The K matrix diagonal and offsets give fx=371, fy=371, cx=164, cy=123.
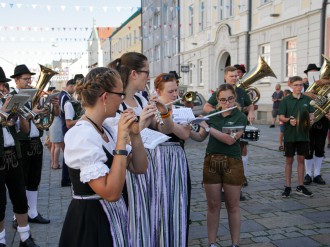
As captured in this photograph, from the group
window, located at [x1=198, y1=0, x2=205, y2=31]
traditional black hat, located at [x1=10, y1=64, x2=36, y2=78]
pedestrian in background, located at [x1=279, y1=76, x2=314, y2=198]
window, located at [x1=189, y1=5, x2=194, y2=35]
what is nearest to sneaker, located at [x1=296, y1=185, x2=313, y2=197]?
pedestrian in background, located at [x1=279, y1=76, x2=314, y2=198]

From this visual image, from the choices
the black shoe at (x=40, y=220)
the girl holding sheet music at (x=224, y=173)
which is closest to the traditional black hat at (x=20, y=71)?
the black shoe at (x=40, y=220)

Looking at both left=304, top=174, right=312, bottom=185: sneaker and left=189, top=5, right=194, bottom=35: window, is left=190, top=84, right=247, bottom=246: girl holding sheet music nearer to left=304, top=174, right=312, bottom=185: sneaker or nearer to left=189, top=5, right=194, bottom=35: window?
left=304, top=174, right=312, bottom=185: sneaker

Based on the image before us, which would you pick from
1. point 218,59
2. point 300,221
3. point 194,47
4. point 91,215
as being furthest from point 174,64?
point 91,215

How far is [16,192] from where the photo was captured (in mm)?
3957

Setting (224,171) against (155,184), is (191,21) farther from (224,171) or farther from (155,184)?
(155,184)

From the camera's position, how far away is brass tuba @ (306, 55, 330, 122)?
6.05m

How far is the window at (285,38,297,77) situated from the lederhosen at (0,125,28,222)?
571 inches

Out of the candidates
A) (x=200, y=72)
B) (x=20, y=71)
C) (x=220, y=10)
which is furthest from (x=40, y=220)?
(x=200, y=72)

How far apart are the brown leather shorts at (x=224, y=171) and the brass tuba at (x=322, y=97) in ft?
9.50

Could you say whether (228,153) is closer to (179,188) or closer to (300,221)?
(179,188)

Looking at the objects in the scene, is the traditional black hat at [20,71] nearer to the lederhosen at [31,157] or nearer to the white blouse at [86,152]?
the lederhosen at [31,157]

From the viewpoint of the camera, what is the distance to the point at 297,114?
579 centimetres

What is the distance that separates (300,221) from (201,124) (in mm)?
2119

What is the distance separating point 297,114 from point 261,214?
5.73 feet
